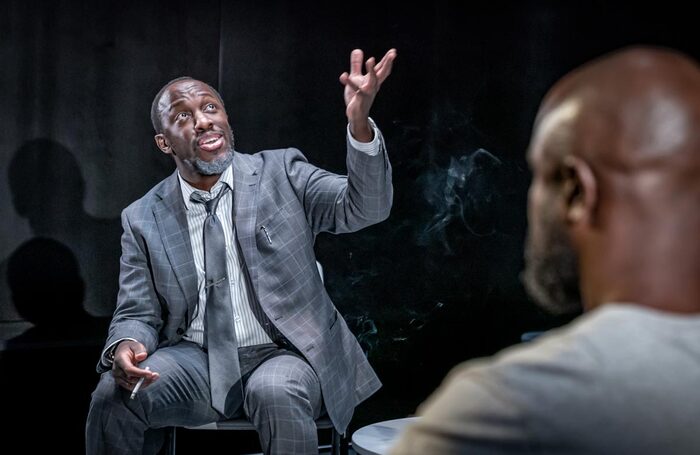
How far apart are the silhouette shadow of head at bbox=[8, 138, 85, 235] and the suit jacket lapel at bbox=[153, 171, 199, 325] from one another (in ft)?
2.19

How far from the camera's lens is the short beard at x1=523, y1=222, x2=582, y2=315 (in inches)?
33.5

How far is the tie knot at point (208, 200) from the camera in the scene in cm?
290

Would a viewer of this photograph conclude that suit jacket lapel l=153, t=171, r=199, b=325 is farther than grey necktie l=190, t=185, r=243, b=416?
Yes

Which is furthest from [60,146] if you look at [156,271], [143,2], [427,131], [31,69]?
[427,131]

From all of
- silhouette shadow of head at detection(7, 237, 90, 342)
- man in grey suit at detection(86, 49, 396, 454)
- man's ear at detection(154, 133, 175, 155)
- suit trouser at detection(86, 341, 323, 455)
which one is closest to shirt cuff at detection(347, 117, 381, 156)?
man in grey suit at detection(86, 49, 396, 454)

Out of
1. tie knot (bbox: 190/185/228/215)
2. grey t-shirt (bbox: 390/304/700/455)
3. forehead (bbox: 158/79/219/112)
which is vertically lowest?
tie knot (bbox: 190/185/228/215)

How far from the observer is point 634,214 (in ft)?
2.55

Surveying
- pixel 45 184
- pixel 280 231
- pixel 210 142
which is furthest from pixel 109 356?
pixel 45 184

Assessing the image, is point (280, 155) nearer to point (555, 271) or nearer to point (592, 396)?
point (555, 271)

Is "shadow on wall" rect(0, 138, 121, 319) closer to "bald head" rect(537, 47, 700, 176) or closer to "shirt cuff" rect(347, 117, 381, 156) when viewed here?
"shirt cuff" rect(347, 117, 381, 156)

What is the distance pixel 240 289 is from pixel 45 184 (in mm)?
1084

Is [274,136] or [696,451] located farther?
[274,136]

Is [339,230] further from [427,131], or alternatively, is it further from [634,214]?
[634,214]

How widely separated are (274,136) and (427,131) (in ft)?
2.38
